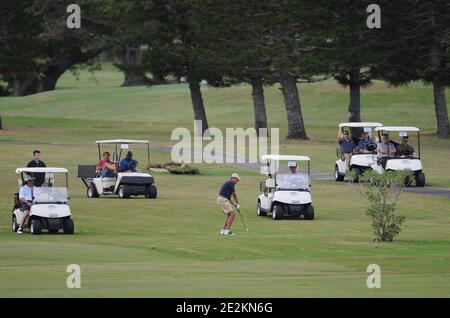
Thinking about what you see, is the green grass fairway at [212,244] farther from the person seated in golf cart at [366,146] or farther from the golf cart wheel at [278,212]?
the person seated in golf cart at [366,146]

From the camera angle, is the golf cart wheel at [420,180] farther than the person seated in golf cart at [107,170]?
Yes

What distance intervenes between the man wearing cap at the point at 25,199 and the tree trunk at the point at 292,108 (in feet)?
113

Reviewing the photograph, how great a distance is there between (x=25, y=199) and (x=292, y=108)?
35.3 metres

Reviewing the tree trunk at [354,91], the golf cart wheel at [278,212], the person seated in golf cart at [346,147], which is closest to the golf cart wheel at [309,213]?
the golf cart wheel at [278,212]

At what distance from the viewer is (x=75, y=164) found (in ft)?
153

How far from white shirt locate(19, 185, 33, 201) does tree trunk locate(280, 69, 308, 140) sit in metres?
34.4

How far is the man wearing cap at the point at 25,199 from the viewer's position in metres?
26.3

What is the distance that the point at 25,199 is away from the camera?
26.4m

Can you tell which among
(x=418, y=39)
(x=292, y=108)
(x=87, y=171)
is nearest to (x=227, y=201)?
(x=87, y=171)

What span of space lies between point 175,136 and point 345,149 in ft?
82.6

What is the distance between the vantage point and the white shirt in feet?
86.7

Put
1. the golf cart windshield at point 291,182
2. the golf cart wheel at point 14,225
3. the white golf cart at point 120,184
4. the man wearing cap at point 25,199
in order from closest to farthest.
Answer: the man wearing cap at point 25,199 < the golf cart wheel at point 14,225 < the golf cart windshield at point 291,182 < the white golf cart at point 120,184

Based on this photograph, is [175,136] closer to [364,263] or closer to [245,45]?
[245,45]
